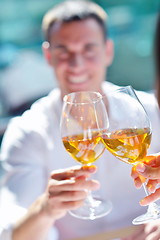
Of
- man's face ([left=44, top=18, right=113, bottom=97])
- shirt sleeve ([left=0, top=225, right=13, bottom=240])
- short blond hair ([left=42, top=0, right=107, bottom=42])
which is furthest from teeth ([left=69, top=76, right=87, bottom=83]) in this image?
shirt sleeve ([left=0, top=225, right=13, bottom=240])

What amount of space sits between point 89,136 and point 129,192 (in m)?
0.40

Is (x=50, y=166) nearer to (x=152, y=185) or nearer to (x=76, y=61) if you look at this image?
(x=76, y=61)

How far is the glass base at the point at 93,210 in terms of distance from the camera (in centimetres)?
93

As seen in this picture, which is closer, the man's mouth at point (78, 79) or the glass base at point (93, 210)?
the glass base at point (93, 210)

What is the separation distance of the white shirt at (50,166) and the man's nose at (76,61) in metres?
0.11

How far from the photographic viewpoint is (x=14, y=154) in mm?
1353

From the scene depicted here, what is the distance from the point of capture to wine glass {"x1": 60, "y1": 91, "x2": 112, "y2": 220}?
85cm

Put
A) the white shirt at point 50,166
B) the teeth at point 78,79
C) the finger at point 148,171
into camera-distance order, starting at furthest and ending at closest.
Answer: the teeth at point 78,79, the white shirt at point 50,166, the finger at point 148,171

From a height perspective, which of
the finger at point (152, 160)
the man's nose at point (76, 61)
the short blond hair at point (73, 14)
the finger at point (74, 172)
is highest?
the short blond hair at point (73, 14)

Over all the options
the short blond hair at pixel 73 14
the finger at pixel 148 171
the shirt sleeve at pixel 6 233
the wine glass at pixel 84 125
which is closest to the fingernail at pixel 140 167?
the finger at pixel 148 171

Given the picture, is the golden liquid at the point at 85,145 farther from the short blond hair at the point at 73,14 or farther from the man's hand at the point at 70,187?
the short blond hair at the point at 73,14

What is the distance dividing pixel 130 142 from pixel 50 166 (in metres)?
0.61

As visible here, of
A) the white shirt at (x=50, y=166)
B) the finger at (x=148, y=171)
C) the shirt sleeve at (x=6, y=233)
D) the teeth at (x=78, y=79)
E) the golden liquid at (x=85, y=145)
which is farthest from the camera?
the teeth at (x=78, y=79)

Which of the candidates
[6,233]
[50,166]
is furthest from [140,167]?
[50,166]
